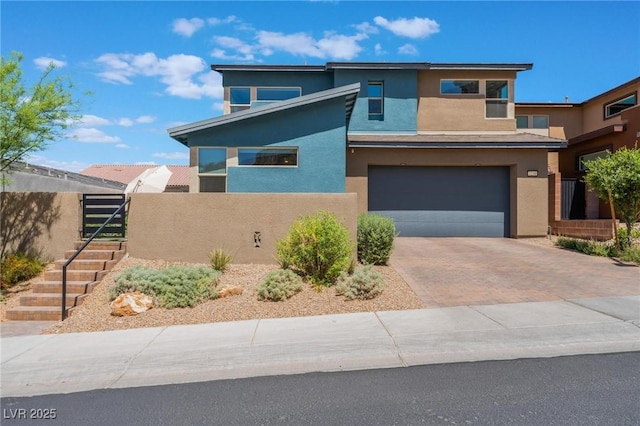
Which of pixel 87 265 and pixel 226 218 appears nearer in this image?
pixel 87 265

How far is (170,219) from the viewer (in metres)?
10.5

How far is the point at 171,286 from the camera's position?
317 inches

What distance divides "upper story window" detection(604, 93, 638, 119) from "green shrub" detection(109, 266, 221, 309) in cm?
2248

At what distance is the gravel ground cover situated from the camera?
709 cm

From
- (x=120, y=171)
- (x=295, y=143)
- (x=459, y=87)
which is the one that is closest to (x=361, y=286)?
(x=295, y=143)

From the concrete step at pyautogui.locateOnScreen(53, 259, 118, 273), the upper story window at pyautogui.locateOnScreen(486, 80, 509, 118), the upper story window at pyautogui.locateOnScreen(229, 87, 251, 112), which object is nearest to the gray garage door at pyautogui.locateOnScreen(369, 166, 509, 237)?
the upper story window at pyautogui.locateOnScreen(486, 80, 509, 118)

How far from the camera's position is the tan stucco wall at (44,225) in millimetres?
10586

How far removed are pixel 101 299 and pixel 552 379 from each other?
8.07 metres

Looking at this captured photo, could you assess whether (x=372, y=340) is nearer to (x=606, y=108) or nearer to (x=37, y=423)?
(x=37, y=423)

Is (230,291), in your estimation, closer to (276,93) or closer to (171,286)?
(171,286)

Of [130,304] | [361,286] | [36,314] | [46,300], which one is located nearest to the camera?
[130,304]

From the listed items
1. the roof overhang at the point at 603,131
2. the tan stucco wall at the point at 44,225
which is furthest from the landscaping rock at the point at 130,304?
the roof overhang at the point at 603,131

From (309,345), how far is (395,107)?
45.7 feet

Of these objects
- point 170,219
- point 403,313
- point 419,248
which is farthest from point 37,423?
point 419,248
